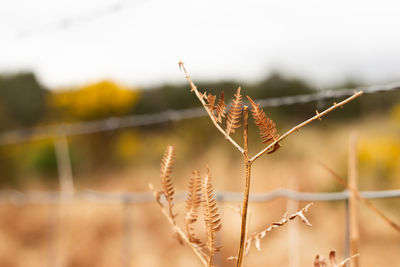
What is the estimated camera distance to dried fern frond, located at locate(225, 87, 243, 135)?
18cm

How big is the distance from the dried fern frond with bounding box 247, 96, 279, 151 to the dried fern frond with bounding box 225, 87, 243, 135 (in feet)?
0.03

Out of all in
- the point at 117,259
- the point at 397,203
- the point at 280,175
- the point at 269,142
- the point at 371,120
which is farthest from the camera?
the point at 371,120

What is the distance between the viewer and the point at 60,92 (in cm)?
1077

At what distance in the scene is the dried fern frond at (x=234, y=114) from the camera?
180 mm

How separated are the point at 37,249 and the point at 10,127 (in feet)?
14.7

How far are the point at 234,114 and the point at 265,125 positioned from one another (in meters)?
0.02

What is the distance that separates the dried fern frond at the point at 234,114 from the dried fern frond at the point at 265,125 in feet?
0.03

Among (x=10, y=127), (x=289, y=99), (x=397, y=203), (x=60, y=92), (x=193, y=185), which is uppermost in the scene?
(x=60, y=92)

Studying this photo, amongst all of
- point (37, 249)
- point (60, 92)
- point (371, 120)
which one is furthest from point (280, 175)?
point (60, 92)

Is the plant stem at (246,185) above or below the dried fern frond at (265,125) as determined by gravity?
below

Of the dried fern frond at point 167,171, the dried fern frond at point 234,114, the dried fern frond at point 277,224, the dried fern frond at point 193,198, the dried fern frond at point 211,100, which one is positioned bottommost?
the dried fern frond at point 277,224

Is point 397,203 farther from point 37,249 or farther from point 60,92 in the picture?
point 60,92

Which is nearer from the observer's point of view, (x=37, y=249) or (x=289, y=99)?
(x=289, y=99)

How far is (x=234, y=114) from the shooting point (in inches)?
7.3
